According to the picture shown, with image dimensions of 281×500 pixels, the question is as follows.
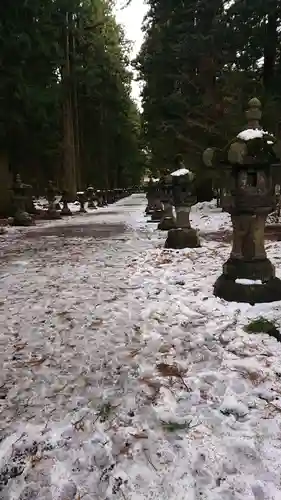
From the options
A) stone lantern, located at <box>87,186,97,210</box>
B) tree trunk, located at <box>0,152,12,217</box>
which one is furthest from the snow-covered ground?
stone lantern, located at <box>87,186,97,210</box>

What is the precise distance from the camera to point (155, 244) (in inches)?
352

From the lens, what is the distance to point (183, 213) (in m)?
8.15

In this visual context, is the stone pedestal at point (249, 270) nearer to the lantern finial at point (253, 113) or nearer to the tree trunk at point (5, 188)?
the lantern finial at point (253, 113)

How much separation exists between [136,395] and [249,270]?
2363mm

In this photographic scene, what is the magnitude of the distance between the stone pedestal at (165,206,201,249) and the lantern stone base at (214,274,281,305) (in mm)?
3555

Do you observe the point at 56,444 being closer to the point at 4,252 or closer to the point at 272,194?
the point at 272,194

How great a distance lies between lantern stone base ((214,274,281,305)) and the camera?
4.50 m

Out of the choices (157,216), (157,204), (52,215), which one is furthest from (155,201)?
(52,215)

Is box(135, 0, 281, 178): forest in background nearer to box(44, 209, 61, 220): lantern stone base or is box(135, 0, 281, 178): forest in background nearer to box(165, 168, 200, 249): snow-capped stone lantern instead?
box(165, 168, 200, 249): snow-capped stone lantern

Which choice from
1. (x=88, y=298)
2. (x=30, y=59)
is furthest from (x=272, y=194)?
(x=30, y=59)

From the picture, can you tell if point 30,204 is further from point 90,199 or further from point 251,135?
point 251,135

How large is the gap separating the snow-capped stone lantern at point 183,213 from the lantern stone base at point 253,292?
141 inches

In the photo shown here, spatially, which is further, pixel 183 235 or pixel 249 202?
pixel 183 235

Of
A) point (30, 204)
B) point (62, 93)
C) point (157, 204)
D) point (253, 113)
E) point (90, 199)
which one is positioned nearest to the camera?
point (253, 113)
